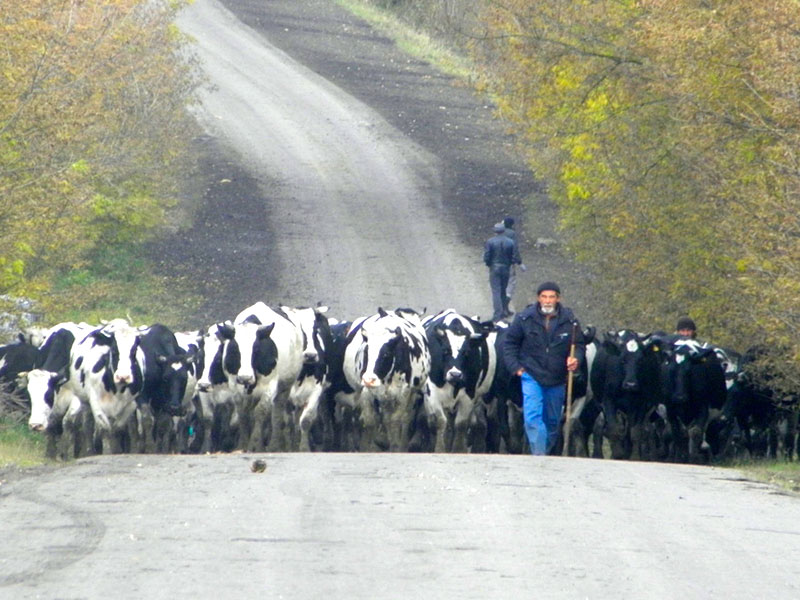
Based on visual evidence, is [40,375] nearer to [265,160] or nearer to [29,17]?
[29,17]

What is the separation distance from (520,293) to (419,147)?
510 inches

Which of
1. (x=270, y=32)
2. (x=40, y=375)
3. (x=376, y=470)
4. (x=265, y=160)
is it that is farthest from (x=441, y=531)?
(x=270, y=32)

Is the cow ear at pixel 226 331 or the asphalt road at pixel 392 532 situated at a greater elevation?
the cow ear at pixel 226 331

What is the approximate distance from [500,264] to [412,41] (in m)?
29.3

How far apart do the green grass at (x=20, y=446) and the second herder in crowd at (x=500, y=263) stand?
11540 mm

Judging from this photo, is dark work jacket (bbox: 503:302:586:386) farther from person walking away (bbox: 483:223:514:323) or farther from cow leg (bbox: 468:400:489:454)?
person walking away (bbox: 483:223:514:323)

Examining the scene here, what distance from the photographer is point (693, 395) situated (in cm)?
2106

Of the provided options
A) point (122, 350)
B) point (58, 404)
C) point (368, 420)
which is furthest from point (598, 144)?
point (58, 404)

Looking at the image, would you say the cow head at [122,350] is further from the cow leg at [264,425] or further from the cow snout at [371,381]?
the cow snout at [371,381]

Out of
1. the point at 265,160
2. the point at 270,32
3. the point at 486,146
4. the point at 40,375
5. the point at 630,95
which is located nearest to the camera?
the point at 40,375

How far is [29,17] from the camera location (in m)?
21.2

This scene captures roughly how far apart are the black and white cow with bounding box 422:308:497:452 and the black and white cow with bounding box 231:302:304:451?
181 centimetres

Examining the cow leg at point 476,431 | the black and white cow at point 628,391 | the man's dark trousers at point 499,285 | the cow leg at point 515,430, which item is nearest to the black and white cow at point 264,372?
the cow leg at point 476,431

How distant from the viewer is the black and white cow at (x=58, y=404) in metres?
19.1
